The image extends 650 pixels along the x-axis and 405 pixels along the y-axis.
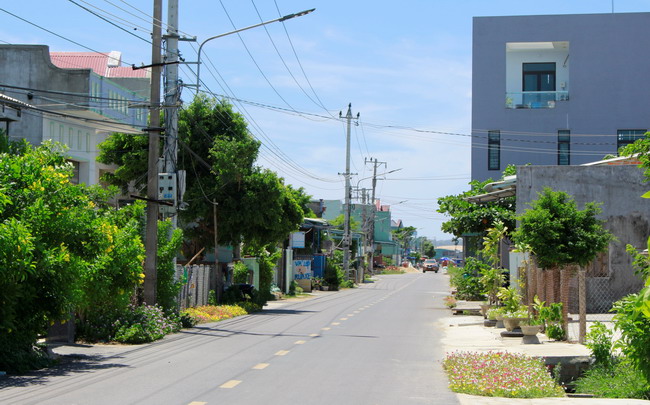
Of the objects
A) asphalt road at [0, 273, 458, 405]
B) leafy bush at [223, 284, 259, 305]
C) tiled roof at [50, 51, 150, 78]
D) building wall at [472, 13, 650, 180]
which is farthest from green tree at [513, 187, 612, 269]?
tiled roof at [50, 51, 150, 78]

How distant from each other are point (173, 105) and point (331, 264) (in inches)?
1504

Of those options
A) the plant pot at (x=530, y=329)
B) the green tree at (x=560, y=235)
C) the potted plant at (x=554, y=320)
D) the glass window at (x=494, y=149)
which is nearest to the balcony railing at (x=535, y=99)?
the glass window at (x=494, y=149)

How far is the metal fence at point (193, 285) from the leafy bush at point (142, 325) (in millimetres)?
4029

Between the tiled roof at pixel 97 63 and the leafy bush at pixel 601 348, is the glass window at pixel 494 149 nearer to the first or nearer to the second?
the tiled roof at pixel 97 63

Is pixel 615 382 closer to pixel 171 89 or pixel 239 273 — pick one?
pixel 171 89

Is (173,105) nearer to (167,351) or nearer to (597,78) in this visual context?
(167,351)

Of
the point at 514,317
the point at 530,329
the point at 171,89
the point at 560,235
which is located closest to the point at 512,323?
the point at 514,317

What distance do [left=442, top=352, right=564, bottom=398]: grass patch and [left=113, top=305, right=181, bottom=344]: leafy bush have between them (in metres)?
7.95

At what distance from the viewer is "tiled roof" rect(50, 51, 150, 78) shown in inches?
2000

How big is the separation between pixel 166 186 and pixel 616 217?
13.6 meters

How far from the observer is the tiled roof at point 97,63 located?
50812 mm

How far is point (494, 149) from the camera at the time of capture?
42.9 metres

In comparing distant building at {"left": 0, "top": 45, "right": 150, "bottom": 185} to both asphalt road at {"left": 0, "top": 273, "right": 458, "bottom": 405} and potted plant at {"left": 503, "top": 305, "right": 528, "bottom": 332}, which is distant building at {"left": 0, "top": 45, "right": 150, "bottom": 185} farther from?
potted plant at {"left": 503, "top": 305, "right": 528, "bottom": 332}

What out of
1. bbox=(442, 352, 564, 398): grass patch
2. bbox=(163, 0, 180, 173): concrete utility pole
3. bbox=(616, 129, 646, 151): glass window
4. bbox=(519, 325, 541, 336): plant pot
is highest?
bbox=(616, 129, 646, 151): glass window
